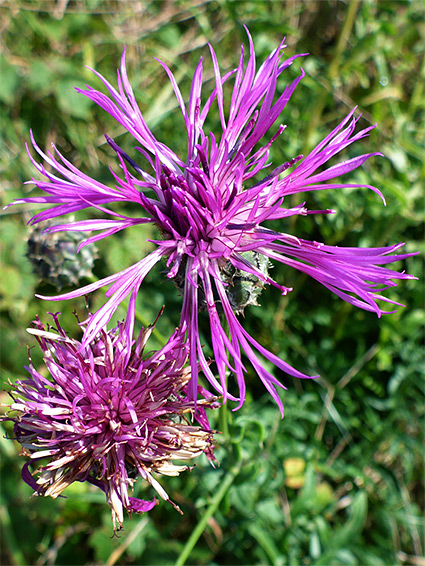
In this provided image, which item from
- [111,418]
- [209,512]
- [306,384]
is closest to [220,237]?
[111,418]

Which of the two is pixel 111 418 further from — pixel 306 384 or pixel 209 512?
pixel 306 384

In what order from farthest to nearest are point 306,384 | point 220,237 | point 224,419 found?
point 306,384
point 224,419
point 220,237

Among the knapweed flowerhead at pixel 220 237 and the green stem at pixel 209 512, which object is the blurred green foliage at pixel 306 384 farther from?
the knapweed flowerhead at pixel 220 237

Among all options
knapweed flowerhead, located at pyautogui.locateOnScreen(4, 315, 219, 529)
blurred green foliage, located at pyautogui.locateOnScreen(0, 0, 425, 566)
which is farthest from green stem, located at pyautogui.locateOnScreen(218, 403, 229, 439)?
blurred green foliage, located at pyautogui.locateOnScreen(0, 0, 425, 566)

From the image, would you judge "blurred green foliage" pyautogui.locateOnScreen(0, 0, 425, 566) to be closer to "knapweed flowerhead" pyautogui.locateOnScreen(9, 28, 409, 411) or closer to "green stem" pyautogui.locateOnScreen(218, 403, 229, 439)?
"green stem" pyautogui.locateOnScreen(218, 403, 229, 439)

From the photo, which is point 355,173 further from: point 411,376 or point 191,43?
point 191,43

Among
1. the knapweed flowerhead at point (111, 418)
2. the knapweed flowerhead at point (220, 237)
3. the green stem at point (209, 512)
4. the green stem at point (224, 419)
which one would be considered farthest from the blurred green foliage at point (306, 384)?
the knapweed flowerhead at point (220, 237)

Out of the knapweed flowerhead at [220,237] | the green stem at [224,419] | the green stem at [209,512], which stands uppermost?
the knapweed flowerhead at [220,237]
